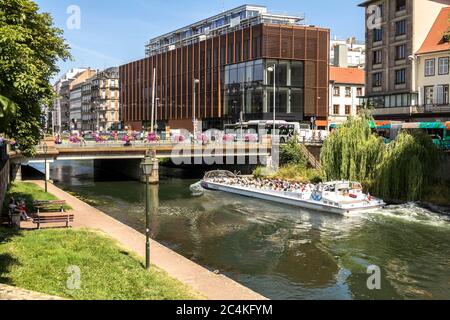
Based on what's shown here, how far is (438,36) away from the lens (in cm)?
5859

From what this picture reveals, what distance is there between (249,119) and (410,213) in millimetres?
46779

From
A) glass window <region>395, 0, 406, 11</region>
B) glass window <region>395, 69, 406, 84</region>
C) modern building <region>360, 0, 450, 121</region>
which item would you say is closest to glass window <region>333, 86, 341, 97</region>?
modern building <region>360, 0, 450, 121</region>

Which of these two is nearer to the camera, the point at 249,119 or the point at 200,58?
the point at 249,119

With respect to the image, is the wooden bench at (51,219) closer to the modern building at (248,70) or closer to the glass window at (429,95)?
the glass window at (429,95)

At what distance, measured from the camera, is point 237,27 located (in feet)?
274

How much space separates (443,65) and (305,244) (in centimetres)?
3977

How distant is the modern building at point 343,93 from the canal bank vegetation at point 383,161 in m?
43.3

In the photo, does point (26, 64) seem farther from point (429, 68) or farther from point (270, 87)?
point (270, 87)

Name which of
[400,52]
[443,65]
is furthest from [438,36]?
[400,52]

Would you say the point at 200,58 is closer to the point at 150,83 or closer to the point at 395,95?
the point at 150,83
